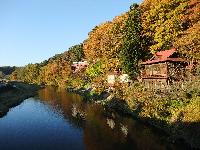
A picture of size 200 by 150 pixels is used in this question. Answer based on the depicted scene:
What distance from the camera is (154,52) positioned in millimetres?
75562

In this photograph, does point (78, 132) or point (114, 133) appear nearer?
point (114, 133)

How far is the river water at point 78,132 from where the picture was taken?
43844 mm

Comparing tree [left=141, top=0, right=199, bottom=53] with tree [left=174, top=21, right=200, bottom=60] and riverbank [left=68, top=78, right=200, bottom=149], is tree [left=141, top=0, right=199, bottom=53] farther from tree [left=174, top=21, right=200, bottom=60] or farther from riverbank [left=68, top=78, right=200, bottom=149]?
riverbank [left=68, top=78, right=200, bottom=149]

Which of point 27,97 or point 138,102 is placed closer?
point 138,102

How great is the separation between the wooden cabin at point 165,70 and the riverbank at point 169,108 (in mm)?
3303

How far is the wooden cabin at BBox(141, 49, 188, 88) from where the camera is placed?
202 feet

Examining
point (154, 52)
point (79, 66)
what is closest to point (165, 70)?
point (154, 52)

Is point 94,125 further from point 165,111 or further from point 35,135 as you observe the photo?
point 165,111

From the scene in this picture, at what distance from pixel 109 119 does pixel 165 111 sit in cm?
1467

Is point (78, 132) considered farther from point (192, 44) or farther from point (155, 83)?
point (192, 44)

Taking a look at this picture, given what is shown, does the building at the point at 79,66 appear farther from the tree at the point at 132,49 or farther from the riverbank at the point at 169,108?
the riverbank at the point at 169,108

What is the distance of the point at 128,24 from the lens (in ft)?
272

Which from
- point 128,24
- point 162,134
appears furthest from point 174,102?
point 128,24

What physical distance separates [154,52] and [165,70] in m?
11.6
